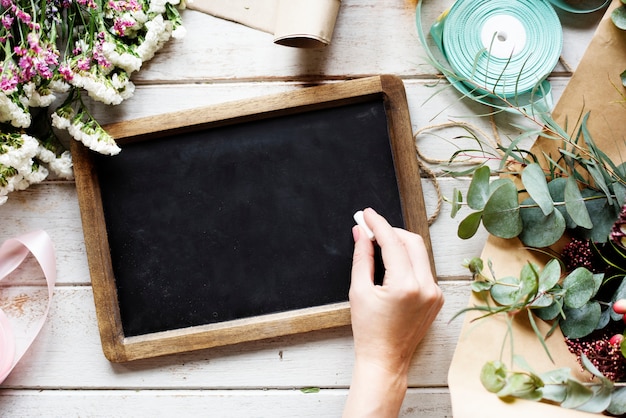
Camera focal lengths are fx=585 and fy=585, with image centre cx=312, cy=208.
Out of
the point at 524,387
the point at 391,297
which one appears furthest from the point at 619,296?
the point at 391,297

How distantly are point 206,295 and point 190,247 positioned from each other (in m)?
0.10

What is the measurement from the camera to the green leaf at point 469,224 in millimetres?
1056

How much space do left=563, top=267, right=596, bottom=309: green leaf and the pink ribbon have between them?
100 cm

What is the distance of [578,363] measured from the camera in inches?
41.7

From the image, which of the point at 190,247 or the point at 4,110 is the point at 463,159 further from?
the point at 4,110

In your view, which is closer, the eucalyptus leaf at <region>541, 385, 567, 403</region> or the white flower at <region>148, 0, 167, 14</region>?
the eucalyptus leaf at <region>541, 385, 567, 403</region>

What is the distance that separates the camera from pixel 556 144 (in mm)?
1090

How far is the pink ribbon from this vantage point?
3.94ft

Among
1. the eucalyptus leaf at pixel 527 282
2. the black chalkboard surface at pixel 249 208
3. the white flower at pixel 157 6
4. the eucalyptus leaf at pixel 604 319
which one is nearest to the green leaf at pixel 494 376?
the eucalyptus leaf at pixel 527 282

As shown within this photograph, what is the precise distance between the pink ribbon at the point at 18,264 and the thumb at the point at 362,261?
2.06 feet

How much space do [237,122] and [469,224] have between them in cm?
49

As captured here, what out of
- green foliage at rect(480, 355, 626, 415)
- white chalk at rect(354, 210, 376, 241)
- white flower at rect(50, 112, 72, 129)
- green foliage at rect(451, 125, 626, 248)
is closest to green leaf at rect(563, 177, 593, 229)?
green foliage at rect(451, 125, 626, 248)

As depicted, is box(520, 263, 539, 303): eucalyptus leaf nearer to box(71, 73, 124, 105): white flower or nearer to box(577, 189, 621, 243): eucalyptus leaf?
box(577, 189, 621, 243): eucalyptus leaf

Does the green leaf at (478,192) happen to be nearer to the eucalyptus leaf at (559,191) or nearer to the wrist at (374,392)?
the eucalyptus leaf at (559,191)
